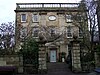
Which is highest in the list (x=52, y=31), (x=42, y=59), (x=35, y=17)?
(x=35, y=17)

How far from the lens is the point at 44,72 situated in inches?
879

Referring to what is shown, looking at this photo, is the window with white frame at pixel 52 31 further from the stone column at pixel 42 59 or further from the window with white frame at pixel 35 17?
the stone column at pixel 42 59

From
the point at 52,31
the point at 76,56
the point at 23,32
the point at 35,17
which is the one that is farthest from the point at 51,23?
the point at 76,56

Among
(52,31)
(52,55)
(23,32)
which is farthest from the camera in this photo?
(52,31)

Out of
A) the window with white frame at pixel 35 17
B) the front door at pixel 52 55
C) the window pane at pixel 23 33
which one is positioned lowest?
the front door at pixel 52 55

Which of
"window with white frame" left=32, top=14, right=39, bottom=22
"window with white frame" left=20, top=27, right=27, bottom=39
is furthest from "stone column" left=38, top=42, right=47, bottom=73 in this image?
"window with white frame" left=32, top=14, right=39, bottom=22

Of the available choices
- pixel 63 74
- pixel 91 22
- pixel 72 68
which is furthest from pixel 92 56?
pixel 91 22

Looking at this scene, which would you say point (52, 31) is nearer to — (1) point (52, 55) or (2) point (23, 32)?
(1) point (52, 55)

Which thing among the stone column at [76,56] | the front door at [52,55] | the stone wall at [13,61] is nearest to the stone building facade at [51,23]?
the front door at [52,55]

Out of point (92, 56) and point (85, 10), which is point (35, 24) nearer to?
point (85, 10)

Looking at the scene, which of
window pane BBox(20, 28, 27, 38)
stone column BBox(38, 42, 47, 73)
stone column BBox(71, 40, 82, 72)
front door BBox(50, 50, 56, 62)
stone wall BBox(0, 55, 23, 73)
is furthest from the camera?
front door BBox(50, 50, 56, 62)

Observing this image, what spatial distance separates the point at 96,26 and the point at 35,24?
1688cm

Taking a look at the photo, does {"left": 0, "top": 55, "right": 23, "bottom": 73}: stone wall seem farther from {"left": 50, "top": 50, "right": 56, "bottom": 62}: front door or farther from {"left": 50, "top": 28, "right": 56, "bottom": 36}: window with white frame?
{"left": 50, "top": 28, "right": 56, "bottom": 36}: window with white frame

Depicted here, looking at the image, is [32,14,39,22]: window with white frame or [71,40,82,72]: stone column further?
[32,14,39,22]: window with white frame
